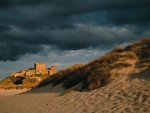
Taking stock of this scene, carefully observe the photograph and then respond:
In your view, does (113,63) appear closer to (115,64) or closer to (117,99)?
(115,64)

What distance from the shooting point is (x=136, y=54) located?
65.6 ft

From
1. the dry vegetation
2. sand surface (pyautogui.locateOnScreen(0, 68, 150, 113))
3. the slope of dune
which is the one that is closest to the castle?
the dry vegetation

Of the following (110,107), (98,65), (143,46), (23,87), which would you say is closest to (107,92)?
(110,107)

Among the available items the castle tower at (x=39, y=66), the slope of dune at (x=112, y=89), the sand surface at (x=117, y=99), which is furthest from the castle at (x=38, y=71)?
the sand surface at (x=117, y=99)

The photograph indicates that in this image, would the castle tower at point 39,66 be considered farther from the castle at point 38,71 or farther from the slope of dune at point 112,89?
the slope of dune at point 112,89

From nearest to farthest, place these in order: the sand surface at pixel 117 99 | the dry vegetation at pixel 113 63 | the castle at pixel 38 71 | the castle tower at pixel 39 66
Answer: the sand surface at pixel 117 99 → the dry vegetation at pixel 113 63 → the castle at pixel 38 71 → the castle tower at pixel 39 66

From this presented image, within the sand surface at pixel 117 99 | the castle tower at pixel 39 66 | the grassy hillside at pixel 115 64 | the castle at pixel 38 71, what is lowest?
the sand surface at pixel 117 99

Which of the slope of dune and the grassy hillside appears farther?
the grassy hillside

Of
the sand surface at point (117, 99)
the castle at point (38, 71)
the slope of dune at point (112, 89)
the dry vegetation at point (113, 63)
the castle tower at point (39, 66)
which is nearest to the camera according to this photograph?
the sand surface at point (117, 99)

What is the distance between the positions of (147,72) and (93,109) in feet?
18.9

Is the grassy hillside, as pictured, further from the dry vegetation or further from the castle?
the castle

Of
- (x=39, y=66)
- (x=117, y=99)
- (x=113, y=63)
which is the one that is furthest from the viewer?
(x=39, y=66)

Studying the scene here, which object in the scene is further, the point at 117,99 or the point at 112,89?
the point at 112,89

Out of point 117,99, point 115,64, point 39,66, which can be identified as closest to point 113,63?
point 115,64
